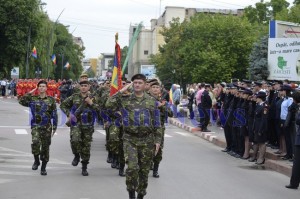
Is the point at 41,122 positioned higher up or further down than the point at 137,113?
further down

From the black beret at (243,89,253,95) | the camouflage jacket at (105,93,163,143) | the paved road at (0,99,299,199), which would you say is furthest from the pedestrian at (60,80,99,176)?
the black beret at (243,89,253,95)

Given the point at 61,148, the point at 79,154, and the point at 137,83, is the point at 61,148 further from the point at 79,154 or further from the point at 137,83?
the point at 137,83

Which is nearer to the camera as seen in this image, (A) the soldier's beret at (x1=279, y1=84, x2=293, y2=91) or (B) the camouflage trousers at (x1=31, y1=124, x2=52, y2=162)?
(B) the camouflage trousers at (x1=31, y1=124, x2=52, y2=162)

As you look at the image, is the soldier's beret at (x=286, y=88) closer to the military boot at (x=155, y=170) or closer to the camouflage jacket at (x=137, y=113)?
the military boot at (x=155, y=170)

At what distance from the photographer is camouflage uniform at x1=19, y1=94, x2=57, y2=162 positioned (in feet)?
35.3

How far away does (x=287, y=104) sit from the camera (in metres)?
13.2

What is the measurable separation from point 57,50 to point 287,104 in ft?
288

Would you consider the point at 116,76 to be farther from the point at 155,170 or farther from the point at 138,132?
the point at 155,170

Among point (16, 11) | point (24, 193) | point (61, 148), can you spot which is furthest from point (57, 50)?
point (24, 193)

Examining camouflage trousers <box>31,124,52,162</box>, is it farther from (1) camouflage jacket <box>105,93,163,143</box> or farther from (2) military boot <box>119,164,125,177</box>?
(1) camouflage jacket <box>105,93,163,143</box>

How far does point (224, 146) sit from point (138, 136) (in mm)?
9604

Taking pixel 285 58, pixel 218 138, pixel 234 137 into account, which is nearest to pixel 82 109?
pixel 234 137

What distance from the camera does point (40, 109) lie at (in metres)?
10.9

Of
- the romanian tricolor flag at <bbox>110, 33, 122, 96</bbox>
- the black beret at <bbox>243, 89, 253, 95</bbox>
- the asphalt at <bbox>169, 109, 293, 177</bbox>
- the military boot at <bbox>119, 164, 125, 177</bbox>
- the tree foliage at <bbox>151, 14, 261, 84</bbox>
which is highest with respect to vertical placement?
the tree foliage at <bbox>151, 14, 261, 84</bbox>
